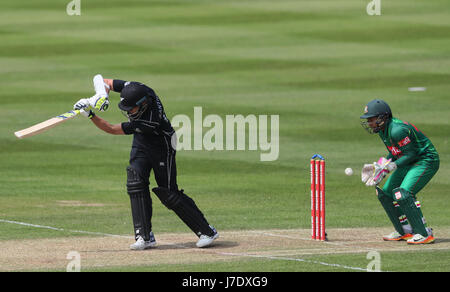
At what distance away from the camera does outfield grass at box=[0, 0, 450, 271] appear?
1304 cm

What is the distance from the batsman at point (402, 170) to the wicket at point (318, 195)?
48 centimetres

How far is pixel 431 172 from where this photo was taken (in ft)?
34.2

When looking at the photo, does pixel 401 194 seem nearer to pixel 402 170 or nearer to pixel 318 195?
pixel 402 170

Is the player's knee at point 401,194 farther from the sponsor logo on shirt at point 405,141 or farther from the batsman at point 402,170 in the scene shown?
the sponsor logo on shirt at point 405,141

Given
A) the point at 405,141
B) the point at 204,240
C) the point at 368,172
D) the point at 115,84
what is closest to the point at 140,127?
the point at 115,84

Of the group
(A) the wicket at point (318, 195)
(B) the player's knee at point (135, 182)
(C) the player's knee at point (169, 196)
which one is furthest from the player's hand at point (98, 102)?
(A) the wicket at point (318, 195)

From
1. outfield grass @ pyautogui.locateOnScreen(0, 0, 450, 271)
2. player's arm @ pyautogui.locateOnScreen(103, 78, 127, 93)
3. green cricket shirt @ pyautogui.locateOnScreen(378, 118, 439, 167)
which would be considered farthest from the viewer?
outfield grass @ pyautogui.locateOnScreen(0, 0, 450, 271)

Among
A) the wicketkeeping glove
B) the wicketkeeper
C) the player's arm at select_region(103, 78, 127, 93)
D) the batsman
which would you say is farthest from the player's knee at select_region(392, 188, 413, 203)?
the player's arm at select_region(103, 78, 127, 93)

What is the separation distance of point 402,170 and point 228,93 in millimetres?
11357

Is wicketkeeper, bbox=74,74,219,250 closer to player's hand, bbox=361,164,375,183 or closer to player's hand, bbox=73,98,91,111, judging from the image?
player's hand, bbox=73,98,91,111

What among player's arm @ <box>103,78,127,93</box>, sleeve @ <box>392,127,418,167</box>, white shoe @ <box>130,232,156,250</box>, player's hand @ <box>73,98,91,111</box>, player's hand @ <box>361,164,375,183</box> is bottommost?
white shoe @ <box>130,232,156,250</box>

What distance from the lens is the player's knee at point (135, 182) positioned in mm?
10070
